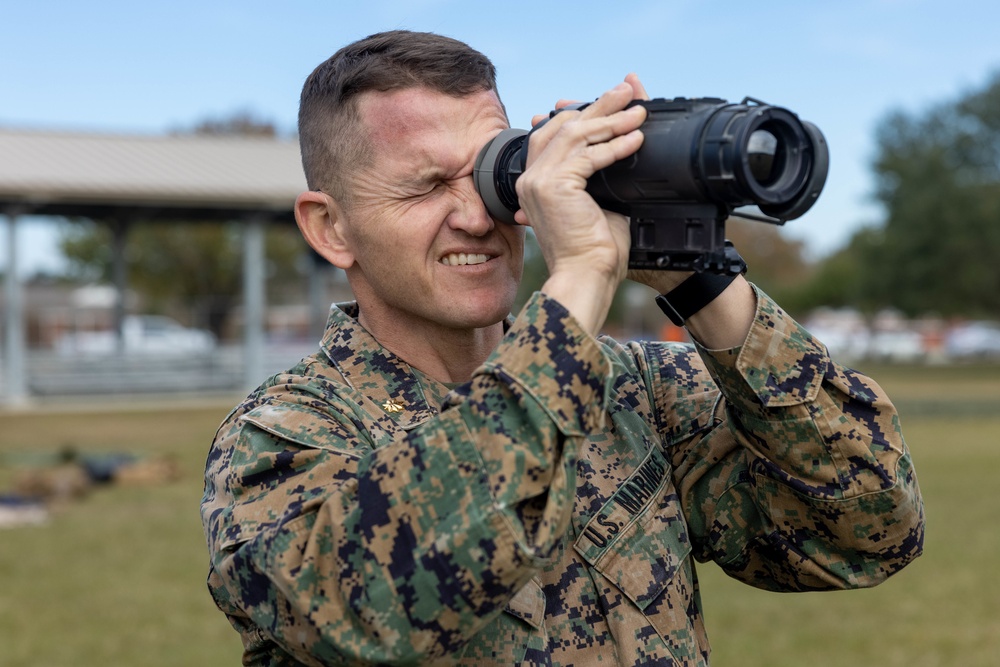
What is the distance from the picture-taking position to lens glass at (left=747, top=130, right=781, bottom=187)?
5.11 ft

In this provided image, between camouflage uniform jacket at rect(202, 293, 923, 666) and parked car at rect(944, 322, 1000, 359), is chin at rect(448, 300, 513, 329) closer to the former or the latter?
camouflage uniform jacket at rect(202, 293, 923, 666)

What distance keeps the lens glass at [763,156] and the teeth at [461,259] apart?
1.66 feet

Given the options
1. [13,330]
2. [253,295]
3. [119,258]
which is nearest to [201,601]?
[253,295]

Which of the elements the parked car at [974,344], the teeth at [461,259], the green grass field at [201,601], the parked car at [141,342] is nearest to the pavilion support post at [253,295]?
the parked car at [141,342]

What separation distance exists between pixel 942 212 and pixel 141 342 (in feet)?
85.6

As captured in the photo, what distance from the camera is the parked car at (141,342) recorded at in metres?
23.6

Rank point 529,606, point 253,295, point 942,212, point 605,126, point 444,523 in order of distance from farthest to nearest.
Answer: point 942,212 → point 253,295 → point 529,606 → point 605,126 → point 444,523

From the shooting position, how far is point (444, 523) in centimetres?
150

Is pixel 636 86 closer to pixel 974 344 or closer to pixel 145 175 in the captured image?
pixel 145 175

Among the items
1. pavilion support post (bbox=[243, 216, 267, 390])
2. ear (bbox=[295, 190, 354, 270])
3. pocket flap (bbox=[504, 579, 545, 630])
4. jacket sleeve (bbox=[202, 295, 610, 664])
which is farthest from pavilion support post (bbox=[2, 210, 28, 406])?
jacket sleeve (bbox=[202, 295, 610, 664])

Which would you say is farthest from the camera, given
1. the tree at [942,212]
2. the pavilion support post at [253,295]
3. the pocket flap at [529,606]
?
the tree at [942,212]

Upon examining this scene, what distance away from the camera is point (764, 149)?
62.4 inches

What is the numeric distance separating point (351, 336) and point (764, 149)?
816 mm

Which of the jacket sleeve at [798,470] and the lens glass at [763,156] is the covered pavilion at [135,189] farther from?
the lens glass at [763,156]
